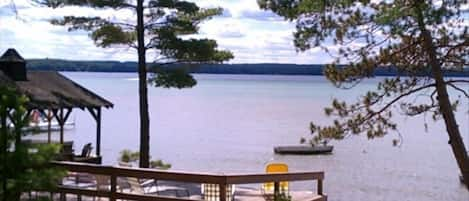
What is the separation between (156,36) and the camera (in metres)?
16.9

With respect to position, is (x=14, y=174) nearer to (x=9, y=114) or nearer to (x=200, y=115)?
(x=9, y=114)

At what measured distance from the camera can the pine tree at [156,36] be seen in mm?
16594

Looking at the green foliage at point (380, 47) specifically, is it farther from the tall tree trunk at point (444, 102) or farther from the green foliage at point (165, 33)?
the green foliage at point (165, 33)

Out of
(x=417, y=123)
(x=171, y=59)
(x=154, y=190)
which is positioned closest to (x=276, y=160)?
(x=171, y=59)

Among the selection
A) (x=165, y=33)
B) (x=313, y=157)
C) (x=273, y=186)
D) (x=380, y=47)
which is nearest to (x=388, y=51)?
(x=380, y=47)

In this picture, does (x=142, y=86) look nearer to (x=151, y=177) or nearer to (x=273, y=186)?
(x=273, y=186)

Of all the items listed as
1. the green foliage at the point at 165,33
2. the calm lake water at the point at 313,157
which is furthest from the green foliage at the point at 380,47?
the green foliage at the point at 165,33

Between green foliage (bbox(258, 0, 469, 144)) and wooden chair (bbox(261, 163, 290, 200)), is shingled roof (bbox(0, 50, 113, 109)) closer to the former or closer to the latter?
wooden chair (bbox(261, 163, 290, 200))

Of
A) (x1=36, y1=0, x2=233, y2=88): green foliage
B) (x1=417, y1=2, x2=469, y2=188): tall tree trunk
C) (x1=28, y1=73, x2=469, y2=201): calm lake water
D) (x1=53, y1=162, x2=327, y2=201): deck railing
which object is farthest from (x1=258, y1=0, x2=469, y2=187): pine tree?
(x1=36, y1=0, x2=233, y2=88): green foliage

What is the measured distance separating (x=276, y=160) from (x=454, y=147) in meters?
28.3

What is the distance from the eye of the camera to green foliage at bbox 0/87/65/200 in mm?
3629

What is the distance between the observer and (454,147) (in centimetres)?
856

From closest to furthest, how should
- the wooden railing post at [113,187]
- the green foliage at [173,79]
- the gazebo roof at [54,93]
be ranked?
the wooden railing post at [113,187]
the gazebo roof at [54,93]
the green foliage at [173,79]

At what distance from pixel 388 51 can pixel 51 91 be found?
10.2 meters
